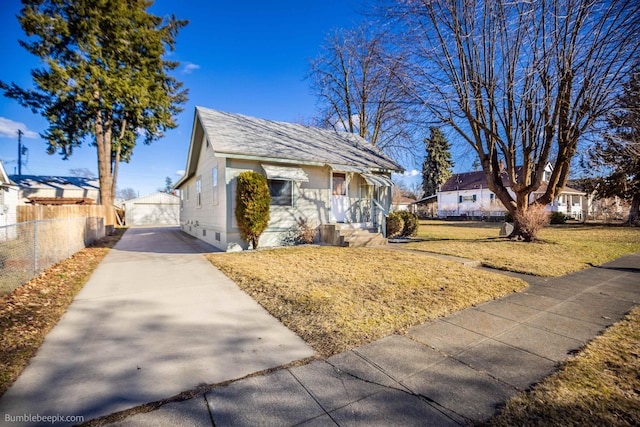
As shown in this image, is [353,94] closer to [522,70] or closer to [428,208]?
[522,70]

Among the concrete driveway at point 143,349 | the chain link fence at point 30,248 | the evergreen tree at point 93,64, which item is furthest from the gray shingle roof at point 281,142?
the evergreen tree at point 93,64

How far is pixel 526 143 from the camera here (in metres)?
11.2

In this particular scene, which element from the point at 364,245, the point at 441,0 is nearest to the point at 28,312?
the point at 364,245

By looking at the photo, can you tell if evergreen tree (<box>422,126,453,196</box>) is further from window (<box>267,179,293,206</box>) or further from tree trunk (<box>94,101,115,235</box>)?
tree trunk (<box>94,101,115,235</box>)

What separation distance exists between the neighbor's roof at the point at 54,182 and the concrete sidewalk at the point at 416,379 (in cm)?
3407

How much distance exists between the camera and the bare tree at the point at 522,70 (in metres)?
8.07

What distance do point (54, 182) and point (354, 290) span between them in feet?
117

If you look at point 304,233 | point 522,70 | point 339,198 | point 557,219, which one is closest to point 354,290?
point 304,233

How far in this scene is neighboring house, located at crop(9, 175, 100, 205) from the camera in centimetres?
2431

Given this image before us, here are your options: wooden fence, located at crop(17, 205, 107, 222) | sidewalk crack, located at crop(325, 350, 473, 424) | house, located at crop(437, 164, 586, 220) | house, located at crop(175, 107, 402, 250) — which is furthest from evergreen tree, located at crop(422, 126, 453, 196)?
sidewalk crack, located at crop(325, 350, 473, 424)

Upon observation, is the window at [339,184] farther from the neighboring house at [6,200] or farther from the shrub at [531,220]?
the neighboring house at [6,200]

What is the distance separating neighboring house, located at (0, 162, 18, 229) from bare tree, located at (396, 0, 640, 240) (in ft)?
59.6

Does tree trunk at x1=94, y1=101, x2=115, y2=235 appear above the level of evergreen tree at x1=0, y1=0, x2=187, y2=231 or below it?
below

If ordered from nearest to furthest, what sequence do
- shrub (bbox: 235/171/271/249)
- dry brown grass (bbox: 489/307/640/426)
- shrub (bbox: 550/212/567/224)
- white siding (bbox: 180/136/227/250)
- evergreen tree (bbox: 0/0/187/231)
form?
dry brown grass (bbox: 489/307/640/426), shrub (bbox: 235/171/271/249), white siding (bbox: 180/136/227/250), evergreen tree (bbox: 0/0/187/231), shrub (bbox: 550/212/567/224)
